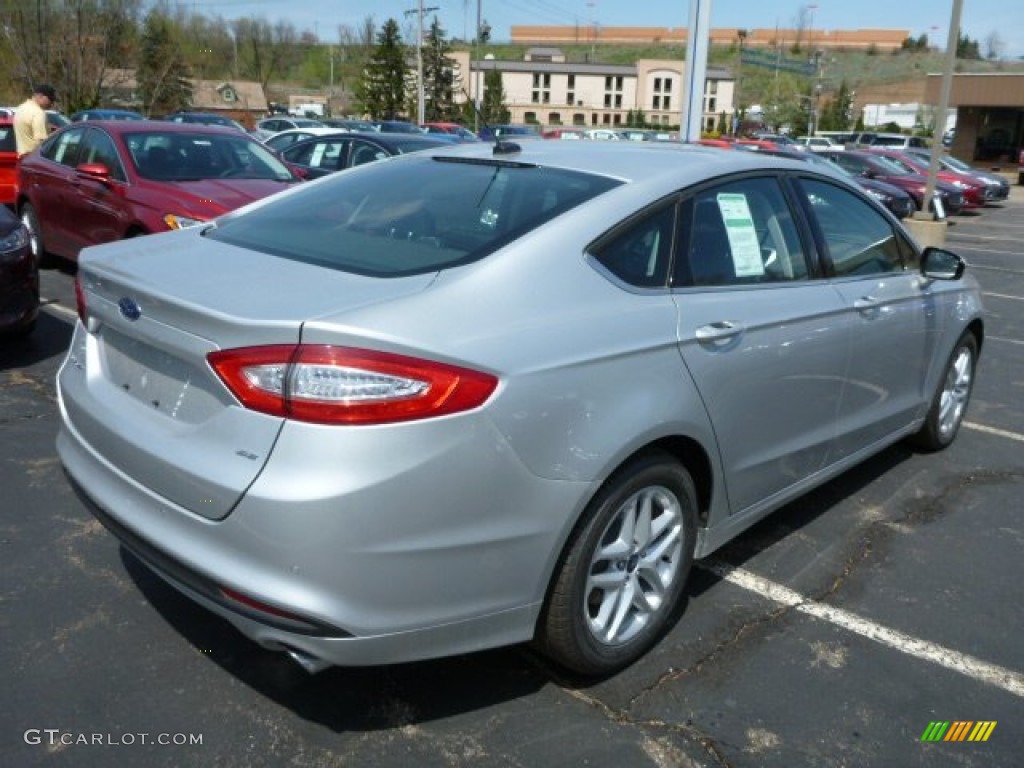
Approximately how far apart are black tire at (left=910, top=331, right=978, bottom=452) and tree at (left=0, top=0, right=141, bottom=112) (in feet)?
136

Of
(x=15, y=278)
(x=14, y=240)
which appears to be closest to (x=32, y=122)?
(x=14, y=240)

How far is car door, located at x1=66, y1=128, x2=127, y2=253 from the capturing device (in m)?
7.18

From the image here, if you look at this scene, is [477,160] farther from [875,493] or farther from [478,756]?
[875,493]

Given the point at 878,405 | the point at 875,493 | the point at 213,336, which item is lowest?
the point at 875,493

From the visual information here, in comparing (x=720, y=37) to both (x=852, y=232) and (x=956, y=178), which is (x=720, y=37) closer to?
(x=956, y=178)

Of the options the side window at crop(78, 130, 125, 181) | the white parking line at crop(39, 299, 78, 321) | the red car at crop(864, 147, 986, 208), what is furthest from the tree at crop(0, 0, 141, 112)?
the white parking line at crop(39, 299, 78, 321)

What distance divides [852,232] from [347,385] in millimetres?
2748

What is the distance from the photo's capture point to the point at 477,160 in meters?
3.39

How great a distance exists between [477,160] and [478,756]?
2.09 meters

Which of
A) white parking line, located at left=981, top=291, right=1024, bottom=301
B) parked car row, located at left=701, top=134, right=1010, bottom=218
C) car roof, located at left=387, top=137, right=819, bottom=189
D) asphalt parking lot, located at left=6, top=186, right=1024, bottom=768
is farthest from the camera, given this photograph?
parked car row, located at left=701, top=134, right=1010, bottom=218

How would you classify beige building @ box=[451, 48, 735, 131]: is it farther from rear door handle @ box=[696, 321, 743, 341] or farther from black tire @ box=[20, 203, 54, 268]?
rear door handle @ box=[696, 321, 743, 341]

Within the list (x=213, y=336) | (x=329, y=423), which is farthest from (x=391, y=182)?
(x=329, y=423)

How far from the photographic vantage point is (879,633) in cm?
318

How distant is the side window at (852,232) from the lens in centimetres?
374
